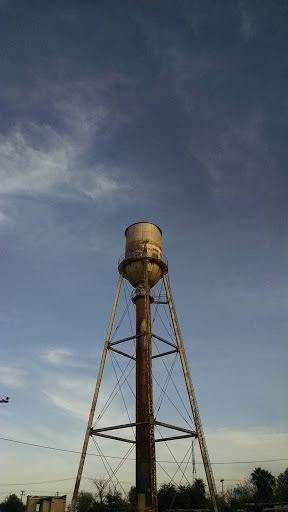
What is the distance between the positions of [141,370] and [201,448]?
603cm

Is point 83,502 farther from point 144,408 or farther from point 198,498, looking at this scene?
point 144,408

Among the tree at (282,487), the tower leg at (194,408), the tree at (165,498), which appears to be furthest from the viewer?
the tree at (282,487)

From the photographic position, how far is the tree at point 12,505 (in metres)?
65.4

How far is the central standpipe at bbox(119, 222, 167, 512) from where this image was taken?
23547mm

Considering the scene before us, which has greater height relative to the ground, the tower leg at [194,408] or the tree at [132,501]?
the tower leg at [194,408]

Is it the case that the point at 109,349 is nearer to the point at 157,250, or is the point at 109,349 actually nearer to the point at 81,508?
the point at 157,250

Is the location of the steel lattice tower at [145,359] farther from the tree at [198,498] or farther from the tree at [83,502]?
the tree at [83,502]

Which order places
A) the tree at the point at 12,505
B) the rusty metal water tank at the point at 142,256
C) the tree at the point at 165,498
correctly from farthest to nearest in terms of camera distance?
1. the tree at the point at 12,505
2. the tree at the point at 165,498
3. the rusty metal water tank at the point at 142,256

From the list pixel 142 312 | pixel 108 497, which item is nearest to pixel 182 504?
pixel 108 497

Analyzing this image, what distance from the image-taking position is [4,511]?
65.8 m

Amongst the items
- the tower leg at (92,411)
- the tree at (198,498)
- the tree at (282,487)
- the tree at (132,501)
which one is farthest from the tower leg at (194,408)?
the tree at (282,487)

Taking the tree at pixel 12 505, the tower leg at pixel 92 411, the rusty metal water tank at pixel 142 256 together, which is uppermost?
the rusty metal water tank at pixel 142 256

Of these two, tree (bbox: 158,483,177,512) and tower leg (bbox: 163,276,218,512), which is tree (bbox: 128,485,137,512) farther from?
tower leg (bbox: 163,276,218,512)

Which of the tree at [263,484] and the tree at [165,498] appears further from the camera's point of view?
the tree at [263,484]
